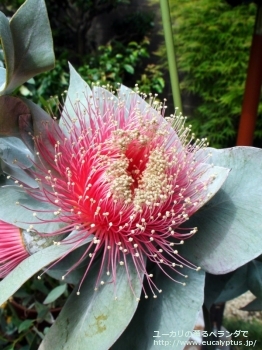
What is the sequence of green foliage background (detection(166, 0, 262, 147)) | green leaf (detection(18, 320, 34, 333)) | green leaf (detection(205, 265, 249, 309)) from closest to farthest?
1. green leaf (detection(205, 265, 249, 309))
2. green leaf (detection(18, 320, 34, 333))
3. green foliage background (detection(166, 0, 262, 147))

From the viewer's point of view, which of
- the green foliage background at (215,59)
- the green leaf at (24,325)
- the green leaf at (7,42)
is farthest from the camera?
the green foliage background at (215,59)

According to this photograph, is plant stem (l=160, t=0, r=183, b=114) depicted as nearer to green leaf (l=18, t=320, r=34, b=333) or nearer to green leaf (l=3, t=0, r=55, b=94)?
green leaf (l=3, t=0, r=55, b=94)

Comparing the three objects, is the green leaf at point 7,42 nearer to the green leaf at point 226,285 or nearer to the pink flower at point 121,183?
the pink flower at point 121,183

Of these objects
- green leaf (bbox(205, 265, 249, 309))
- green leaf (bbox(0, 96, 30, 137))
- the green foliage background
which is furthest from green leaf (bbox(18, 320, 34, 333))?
the green foliage background

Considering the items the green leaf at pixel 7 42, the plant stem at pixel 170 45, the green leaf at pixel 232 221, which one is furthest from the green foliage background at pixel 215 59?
the green leaf at pixel 7 42

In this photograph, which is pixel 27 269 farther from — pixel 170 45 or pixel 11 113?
pixel 170 45

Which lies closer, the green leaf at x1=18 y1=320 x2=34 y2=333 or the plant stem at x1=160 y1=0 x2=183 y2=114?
the plant stem at x1=160 y1=0 x2=183 y2=114

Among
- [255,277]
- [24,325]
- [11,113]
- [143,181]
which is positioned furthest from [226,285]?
[24,325]
